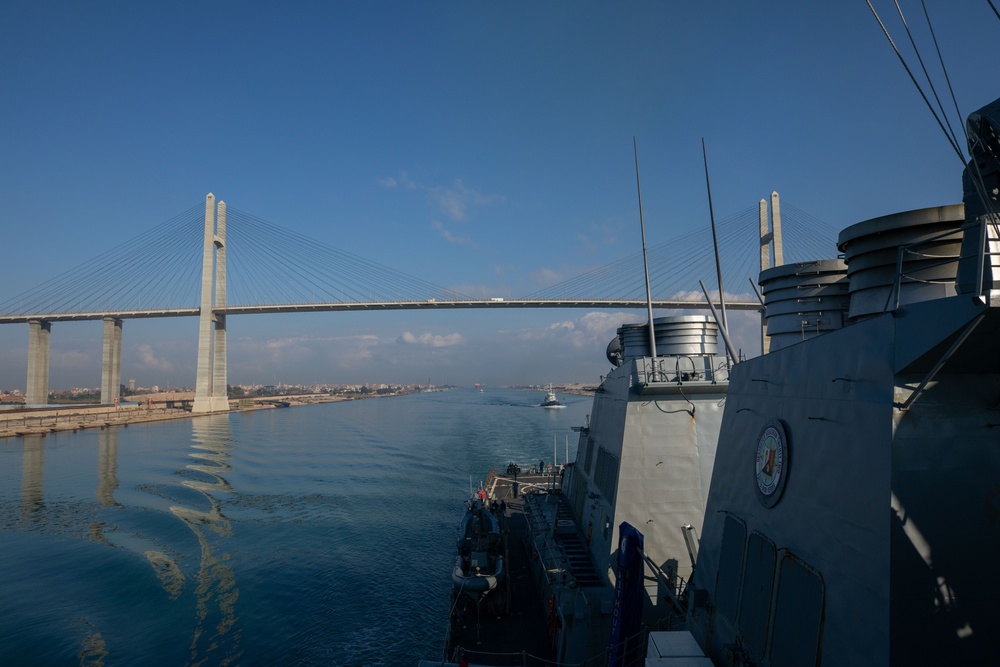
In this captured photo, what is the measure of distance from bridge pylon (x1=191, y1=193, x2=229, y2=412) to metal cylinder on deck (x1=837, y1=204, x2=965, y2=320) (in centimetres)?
8439

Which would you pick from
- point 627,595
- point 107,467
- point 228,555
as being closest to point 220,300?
point 107,467

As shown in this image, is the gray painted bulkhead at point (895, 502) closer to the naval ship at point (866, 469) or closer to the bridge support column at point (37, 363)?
the naval ship at point (866, 469)

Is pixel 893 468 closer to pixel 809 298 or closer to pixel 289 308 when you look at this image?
pixel 809 298

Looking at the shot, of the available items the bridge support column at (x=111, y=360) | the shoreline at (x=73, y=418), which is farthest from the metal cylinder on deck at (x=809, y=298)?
the bridge support column at (x=111, y=360)

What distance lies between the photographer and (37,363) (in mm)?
80625

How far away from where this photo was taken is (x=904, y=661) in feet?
12.9

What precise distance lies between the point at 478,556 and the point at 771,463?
12000 millimetres

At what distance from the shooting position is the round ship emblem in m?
5.67

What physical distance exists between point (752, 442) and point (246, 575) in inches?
863

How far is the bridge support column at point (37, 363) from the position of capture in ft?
262

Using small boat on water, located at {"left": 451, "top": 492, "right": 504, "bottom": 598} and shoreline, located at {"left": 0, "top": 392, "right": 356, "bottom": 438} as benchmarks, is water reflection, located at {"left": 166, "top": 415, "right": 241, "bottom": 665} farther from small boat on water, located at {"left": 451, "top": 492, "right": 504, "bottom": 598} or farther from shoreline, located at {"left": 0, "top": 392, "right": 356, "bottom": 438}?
shoreline, located at {"left": 0, "top": 392, "right": 356, "bottom": 438}

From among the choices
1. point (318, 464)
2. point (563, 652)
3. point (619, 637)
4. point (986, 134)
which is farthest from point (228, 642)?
point (318, 464)

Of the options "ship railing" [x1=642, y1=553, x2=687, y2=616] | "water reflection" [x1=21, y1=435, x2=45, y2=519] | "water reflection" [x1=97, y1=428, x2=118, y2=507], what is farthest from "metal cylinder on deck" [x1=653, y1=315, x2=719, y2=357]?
"water reflection" [x1=21, y1=435, x2=45, y2=519]

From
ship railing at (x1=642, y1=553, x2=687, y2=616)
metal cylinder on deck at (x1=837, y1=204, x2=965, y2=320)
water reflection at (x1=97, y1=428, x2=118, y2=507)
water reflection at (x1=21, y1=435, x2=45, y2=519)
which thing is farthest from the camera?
water reflection at (x1=97, y1=428, x2=118, y2=507)
